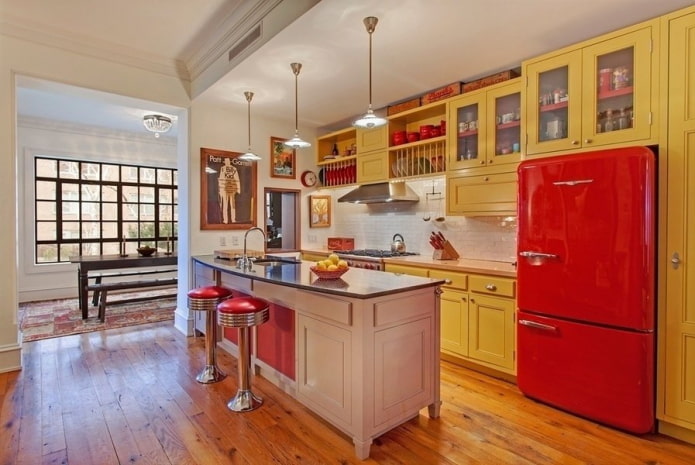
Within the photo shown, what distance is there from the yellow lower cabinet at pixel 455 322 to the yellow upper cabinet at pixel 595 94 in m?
1.35

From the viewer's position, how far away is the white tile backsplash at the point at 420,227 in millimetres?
3723

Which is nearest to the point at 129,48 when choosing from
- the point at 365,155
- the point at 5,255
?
the point at 5,255

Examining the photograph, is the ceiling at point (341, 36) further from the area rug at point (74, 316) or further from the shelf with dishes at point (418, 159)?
the area rug at point (74, 316)

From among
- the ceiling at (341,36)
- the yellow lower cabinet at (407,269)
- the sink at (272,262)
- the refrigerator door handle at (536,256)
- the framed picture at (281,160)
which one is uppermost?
the ceiling at (341,36)

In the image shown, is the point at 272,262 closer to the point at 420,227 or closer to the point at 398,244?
the point at 398,244

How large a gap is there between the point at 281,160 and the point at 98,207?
383cm

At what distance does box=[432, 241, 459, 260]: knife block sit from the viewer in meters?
3.85

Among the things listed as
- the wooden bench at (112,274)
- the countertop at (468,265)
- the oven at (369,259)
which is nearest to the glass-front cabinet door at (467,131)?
the countertop at (468,265)

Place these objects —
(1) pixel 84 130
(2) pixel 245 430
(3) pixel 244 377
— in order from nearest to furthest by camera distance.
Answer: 1. (2) pixel 245 430
2. (3) pixel 244 377
3. (1) pixel 84 130

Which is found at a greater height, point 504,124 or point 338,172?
point 504,124

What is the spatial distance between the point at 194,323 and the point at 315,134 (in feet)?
10.1

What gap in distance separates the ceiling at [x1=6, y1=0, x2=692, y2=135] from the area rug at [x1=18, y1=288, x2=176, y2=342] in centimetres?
270

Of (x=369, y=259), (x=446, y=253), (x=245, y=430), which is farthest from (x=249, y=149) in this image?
(x=245, y=430)

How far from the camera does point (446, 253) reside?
3865 mm
